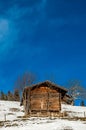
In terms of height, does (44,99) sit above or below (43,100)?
above

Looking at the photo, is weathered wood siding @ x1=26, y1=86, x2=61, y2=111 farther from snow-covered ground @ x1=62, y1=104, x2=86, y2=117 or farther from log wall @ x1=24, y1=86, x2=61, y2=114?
snow-covered ground @ x1=62, y1=104, x2=86, y2=117

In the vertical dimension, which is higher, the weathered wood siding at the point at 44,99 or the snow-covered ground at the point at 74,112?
the weathered wood siding at the point at 44,99

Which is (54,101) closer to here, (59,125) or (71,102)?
(59,125)

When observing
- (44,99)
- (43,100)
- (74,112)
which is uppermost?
(44,99)

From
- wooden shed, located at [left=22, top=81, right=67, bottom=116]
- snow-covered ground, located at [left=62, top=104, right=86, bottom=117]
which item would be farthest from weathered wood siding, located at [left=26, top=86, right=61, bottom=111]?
snow-covered ground, located at [left=62, top=104, right=86, bottom=117]

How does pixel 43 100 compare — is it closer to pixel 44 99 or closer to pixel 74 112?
pixel 44 99

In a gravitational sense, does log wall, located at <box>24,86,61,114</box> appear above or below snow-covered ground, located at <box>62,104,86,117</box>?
above

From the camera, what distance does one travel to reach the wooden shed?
183 feet

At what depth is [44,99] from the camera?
56344 millimetres

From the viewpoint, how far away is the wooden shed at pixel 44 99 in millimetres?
55812

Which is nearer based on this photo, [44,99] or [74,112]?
[44,99]

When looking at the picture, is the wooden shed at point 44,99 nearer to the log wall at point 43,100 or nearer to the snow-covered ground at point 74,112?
the log wall at point 43,100

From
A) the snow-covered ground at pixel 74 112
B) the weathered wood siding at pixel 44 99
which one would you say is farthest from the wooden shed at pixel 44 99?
the snow-covered ground at pixel 74 112

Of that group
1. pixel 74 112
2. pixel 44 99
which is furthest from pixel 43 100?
pixel 74 112
